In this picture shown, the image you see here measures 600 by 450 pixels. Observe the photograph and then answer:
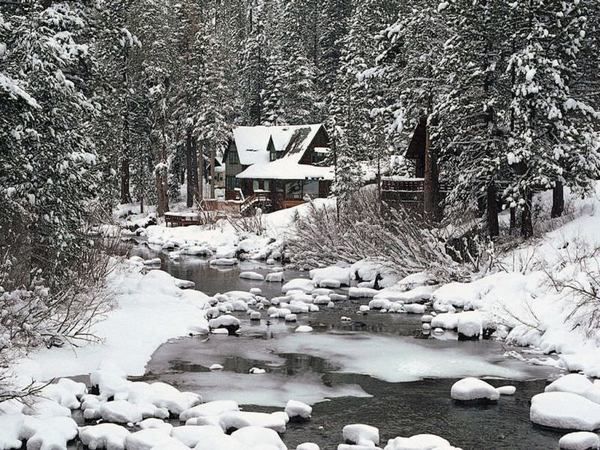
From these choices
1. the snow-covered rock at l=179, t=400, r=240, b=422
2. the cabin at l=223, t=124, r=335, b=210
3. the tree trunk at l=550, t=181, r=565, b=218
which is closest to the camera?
the snow-covered rock at l=179, t=400, r=240, b=422

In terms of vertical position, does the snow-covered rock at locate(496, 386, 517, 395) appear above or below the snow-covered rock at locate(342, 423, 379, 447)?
below

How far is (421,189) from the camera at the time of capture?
29781mm

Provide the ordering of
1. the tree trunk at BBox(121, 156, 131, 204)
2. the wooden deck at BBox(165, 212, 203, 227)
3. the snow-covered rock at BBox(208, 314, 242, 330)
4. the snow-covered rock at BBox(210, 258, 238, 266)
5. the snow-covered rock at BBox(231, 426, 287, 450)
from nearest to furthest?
the snow-covered rock at BBox(231, 426, 287, 450), the snow-covered rock at BBox(208, 314, 242, 330), the snow-covered rock at BBox(210, 258, 238, 266), the wooden deck at BBox(165, 212, 203, 227), the tree trunk at BBox(121, 156, 131, 204)

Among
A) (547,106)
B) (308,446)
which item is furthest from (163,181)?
(308,446)

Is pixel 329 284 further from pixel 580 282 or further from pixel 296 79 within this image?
pixel 296 79

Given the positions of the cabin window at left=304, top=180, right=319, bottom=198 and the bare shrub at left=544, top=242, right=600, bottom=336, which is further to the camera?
the cabin window at left=304, top=180, right=319, bottom=198

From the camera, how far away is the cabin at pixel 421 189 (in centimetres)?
2812

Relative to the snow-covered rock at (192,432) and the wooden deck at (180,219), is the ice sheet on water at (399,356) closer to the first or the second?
the snow-covered rock at (192,432)

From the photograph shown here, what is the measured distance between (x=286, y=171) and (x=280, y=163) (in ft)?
7.16

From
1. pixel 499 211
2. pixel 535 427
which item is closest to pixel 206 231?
pixel 499 211

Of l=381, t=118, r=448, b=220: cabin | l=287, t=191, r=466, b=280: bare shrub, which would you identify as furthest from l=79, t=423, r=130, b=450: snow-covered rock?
l=381, t=118, r=448, b=220: cabin

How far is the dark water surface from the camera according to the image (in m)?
11.2

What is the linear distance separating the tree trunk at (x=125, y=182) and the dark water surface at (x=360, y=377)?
33.5 m

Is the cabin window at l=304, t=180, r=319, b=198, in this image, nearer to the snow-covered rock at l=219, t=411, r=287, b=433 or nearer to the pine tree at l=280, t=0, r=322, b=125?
the pine tree at l=280, t=0, r=322, b=125
